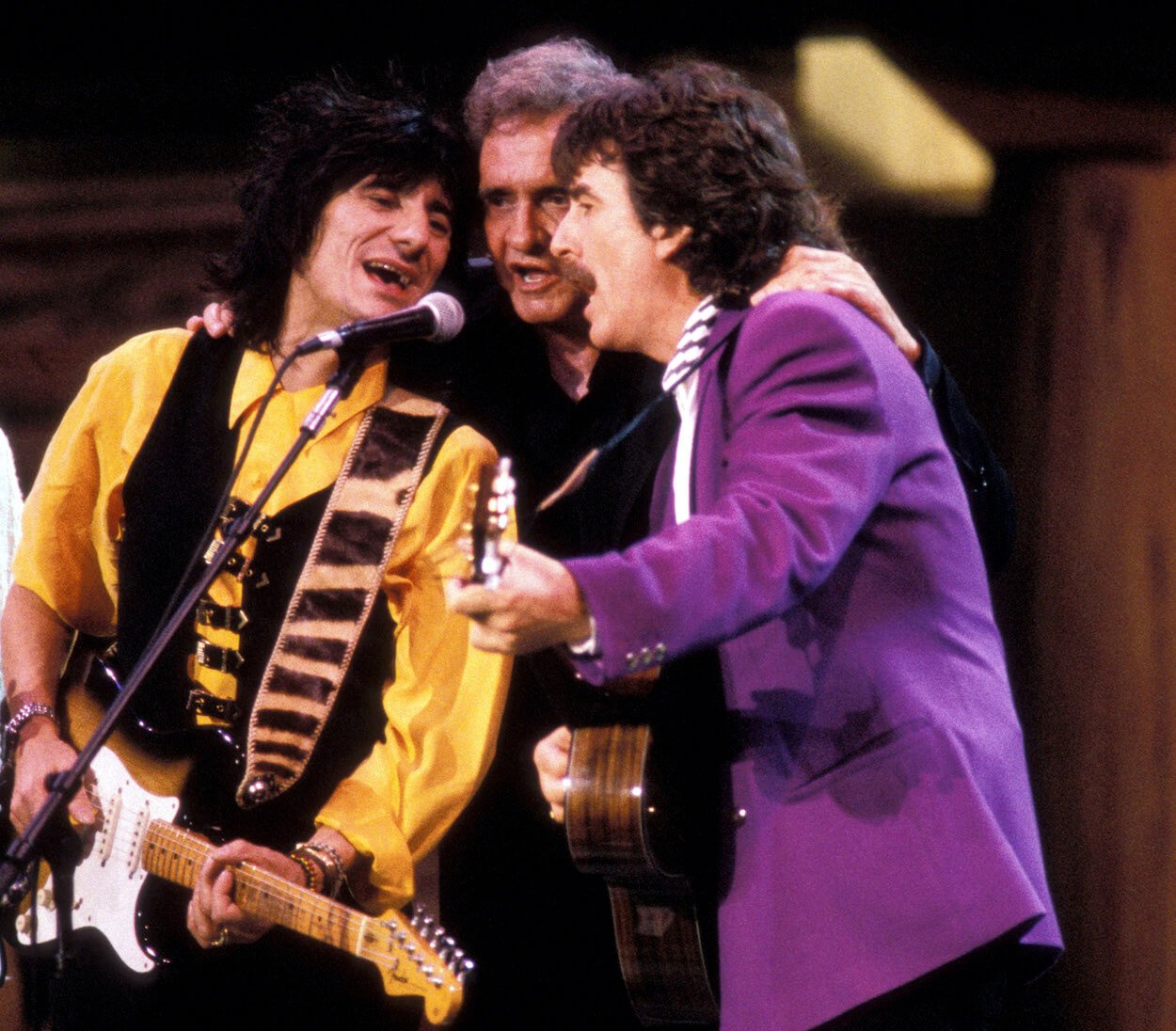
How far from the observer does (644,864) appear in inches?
74.6

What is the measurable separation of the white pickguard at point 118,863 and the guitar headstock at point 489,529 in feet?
4.48

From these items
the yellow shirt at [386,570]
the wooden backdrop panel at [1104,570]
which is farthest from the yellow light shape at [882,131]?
the yellow shirt at [386,570]

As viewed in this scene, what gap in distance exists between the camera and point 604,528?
2.66 metres

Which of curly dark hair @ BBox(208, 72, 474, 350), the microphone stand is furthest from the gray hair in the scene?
the microphone stand

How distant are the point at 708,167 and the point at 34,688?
1578 mm

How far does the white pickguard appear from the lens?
7.99 ft

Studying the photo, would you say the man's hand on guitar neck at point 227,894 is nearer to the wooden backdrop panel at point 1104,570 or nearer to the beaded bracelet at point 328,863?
the beaded bracelet at point 328,863

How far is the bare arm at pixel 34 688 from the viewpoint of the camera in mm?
2492

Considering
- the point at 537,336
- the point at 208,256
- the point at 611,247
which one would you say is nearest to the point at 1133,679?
the point at 537,336

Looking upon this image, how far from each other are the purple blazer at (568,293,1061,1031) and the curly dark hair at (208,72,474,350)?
1312 mm

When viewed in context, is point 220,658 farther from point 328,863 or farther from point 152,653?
point 152,653

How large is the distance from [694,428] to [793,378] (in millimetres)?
245

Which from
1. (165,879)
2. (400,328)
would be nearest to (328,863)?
(165,879)

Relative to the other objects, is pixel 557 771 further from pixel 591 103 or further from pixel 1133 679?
pixel 1133 679
